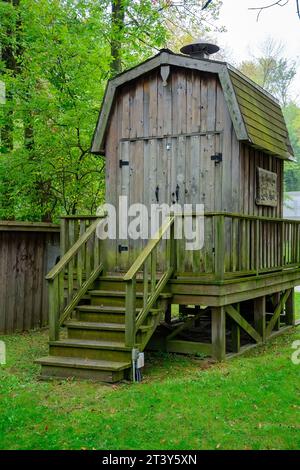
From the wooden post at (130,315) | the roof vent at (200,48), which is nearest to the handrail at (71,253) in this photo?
the wooden post at (130,315)

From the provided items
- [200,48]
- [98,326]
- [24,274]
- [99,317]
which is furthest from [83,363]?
[200,48]

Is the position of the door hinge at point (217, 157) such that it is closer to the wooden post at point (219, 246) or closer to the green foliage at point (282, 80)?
the wooden post at point (219, 246)

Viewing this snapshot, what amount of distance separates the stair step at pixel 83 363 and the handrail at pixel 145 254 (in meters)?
1.09

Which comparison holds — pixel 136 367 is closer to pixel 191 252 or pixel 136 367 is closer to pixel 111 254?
pixel 191 252

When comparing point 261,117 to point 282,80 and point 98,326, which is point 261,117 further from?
point 282,80

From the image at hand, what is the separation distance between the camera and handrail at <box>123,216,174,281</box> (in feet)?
21.8

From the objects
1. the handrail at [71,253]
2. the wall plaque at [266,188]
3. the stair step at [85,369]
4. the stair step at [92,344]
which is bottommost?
the stair step at [85,369]

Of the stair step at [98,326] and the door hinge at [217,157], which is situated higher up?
the door hinge at [217,157]

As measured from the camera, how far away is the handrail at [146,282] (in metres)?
6.64

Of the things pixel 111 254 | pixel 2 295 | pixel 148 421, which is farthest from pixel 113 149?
pixel 148 421

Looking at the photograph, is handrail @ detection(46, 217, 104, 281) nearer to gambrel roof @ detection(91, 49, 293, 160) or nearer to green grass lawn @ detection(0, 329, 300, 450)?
green grass lawn @ detection(0, 329, 300, 450)

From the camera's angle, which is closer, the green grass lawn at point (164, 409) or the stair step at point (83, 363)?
the green grass lawn at point (164, 409)
